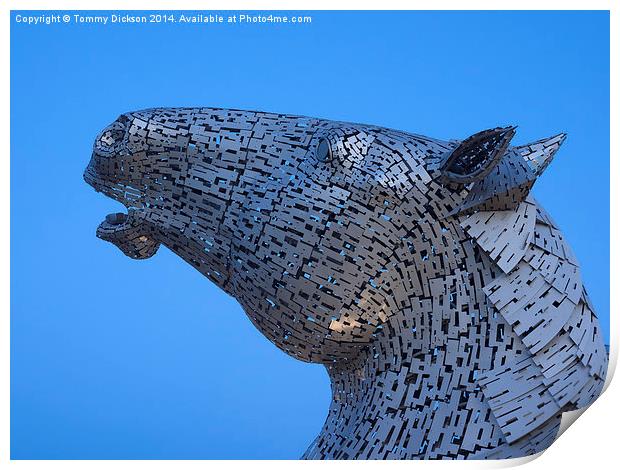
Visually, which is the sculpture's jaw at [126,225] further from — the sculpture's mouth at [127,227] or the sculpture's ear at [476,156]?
the sculpture's ear at [476,156]

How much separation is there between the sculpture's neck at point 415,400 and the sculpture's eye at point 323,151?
101 centimetres

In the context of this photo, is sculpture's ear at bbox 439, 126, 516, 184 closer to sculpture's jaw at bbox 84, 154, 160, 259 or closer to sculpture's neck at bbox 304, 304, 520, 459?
sculpture's neck at bbox 304, 304, 520, 459

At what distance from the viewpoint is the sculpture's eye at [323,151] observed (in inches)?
266

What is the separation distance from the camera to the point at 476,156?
637 cm

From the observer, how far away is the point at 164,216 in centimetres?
745

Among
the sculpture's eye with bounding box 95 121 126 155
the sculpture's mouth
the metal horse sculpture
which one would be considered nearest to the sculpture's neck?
the metal horse sculpture

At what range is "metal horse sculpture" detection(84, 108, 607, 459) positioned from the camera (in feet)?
20.3

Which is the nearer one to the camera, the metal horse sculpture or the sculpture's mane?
the sculpture's mane

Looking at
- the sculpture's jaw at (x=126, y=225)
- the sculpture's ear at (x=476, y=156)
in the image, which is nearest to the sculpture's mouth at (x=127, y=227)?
the sculpture's jaw at (x=126, y=225)

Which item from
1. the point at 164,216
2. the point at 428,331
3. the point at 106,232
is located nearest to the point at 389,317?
the point at 428,331

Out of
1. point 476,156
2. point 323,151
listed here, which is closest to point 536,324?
point 476,156

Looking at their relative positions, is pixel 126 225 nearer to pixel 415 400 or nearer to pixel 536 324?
pixel 415 400
